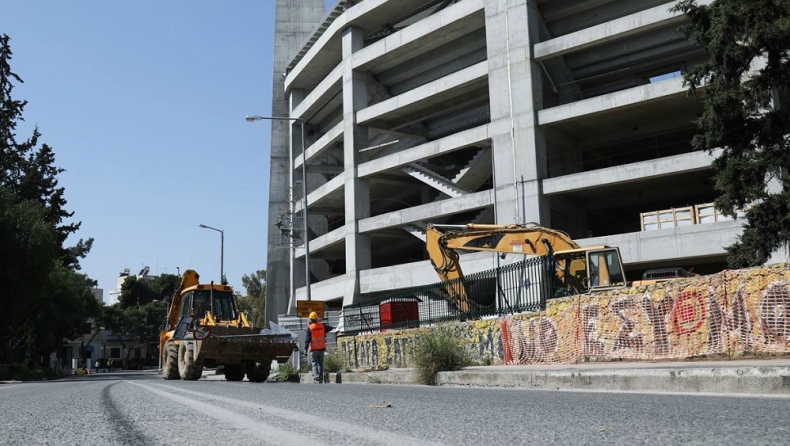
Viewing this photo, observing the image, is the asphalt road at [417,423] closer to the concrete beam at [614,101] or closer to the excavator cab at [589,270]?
the excavator cab at [589,270]

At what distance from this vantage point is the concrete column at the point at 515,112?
33906mm

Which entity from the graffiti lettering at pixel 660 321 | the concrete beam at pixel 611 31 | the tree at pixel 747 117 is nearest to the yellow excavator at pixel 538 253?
the graffiti lettering at pixel 660 321

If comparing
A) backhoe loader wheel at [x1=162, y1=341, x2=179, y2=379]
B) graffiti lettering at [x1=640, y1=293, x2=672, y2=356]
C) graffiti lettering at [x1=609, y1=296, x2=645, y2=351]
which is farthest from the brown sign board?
graffiti lettering at [x1=640, y1=293, x2=672, y2=356]

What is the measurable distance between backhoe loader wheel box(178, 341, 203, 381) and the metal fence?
5501 millimetres

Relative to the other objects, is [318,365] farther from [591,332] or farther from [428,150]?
[428,150]

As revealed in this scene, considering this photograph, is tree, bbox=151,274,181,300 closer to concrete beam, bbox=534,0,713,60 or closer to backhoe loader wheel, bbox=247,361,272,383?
concrete beam, bbox=534,0,713,60

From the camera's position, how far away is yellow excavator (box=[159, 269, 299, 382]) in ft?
65.2

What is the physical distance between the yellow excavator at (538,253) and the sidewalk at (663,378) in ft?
19.8

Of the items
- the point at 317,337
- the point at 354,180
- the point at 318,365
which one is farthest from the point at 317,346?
the point at 354,180

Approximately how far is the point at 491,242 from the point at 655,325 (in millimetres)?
10730

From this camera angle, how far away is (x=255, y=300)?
8081cm

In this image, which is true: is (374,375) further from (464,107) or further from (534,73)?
(464,107)

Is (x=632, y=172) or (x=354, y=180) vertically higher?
(x=354, y=180)

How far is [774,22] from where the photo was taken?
20484 millimetres
